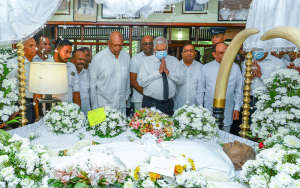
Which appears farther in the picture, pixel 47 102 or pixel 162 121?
pixel 47 102

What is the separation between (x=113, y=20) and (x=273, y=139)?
3.77 m

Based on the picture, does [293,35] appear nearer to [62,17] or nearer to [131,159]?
[131,159]

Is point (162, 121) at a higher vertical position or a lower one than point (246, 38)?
lower

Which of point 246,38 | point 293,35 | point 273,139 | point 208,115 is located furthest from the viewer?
point 208,115

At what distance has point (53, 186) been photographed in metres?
1.44

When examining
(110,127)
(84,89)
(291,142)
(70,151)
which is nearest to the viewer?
(291,142)

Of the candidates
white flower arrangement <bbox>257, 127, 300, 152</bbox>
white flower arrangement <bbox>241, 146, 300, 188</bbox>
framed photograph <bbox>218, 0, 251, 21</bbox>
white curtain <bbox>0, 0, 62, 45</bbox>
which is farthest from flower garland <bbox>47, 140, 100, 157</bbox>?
framed photograph <bbox>218, 0, 251, 21</bbox>

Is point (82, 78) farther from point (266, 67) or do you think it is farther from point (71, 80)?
point (266, 67)

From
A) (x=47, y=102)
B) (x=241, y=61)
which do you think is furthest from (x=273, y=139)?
(x=241, y=61)

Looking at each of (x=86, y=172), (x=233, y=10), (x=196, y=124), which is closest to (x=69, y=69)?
(x=196, y=124)

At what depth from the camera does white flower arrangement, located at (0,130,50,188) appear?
1337 millimetres

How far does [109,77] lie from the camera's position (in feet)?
12.3

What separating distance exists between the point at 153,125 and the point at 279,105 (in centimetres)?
113

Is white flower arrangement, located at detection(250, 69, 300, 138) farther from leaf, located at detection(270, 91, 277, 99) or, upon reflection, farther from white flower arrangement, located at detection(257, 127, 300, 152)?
white flower arrangement, located at detection(257, 127, 300, 152)
